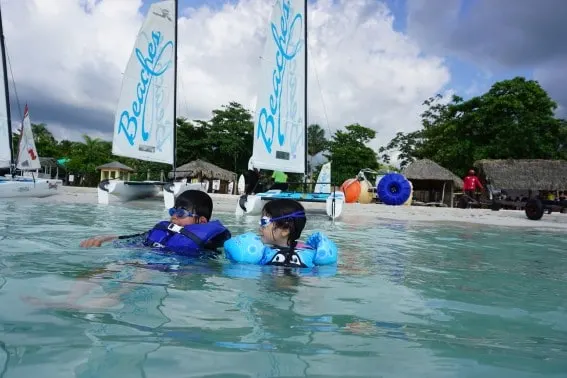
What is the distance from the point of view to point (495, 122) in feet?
99.4

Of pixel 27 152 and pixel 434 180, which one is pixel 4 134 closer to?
pixel 27 152

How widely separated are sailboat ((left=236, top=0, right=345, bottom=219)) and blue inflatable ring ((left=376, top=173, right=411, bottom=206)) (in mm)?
10056

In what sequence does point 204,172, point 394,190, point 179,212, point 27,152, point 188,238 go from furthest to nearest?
point 204,172 < point 394,190 < point 27,152 < point 179,212 < point 188,238

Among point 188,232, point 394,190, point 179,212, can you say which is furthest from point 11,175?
point 394,190

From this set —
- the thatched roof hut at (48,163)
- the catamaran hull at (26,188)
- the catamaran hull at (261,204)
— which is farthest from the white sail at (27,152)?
the thatched roof hut at (48,163)

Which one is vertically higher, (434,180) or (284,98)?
(284,98)

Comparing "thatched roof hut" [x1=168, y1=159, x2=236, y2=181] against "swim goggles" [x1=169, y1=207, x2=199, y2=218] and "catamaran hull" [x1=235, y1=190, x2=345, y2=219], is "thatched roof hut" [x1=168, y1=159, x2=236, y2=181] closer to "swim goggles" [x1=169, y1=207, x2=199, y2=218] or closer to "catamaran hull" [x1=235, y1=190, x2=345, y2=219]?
"catamaran hull" [x1=235, y1=190, x2=345, y2=219]

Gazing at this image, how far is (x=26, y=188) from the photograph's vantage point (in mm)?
14914

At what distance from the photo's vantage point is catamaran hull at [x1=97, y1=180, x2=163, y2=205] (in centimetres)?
1388

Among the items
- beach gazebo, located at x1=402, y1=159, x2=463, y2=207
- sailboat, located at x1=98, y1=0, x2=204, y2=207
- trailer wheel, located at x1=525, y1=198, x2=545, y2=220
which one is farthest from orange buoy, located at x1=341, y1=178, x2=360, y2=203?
sailboat, located at x1=98, y1=0, x2=204, y2=207

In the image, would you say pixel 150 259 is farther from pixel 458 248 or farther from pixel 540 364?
pixel 458 248

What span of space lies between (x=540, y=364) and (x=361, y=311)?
41.9 inches

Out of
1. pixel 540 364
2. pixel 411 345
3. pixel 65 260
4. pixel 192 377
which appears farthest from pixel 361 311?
pixel 65 260

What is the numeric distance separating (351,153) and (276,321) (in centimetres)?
3654
